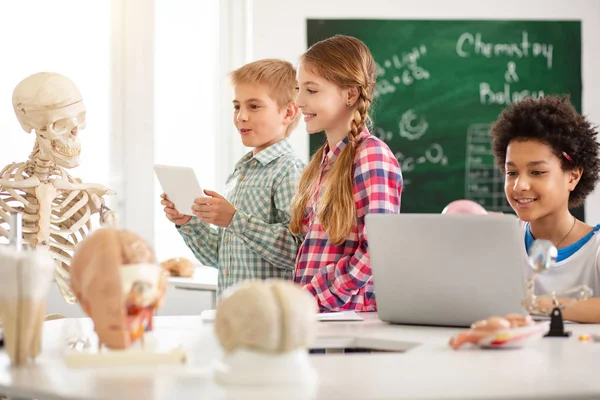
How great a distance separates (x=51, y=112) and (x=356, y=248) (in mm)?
1104

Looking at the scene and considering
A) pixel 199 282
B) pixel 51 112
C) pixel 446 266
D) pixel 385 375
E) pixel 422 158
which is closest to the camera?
pixel 385 375

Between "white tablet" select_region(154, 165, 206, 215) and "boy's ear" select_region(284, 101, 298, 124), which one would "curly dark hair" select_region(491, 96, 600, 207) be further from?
"white tablet" select_region(154, 165, 206, 215)

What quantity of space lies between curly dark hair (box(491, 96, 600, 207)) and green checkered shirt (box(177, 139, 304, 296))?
2.28ft

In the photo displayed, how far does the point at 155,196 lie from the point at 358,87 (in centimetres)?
231

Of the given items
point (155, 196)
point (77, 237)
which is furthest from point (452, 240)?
point (155, 196)

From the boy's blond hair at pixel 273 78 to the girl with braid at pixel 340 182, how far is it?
0.33 meters

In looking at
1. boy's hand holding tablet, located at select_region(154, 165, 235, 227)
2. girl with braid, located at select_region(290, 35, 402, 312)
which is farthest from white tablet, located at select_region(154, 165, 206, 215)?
girl with braid, located at select_region(290, 35, 402, 312)

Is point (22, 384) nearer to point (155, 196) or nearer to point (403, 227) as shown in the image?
point (403, 227)

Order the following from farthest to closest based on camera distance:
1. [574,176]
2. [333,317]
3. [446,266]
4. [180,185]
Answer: [180,185] < [574,176] < [333,317] < [446,266]

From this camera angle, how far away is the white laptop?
190 cm

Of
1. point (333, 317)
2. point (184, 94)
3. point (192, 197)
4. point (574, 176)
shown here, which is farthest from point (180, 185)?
point (184, 94)

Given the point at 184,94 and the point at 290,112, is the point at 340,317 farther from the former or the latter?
the point at 184,94

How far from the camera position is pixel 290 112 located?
3021 millimetres

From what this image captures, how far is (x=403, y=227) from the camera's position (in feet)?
6.48
